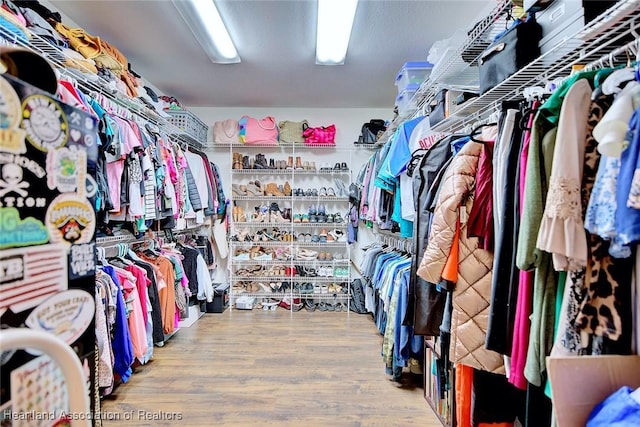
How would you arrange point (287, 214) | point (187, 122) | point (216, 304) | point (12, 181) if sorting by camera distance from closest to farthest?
1. point (12, 181)
2. point (187, 122)
3. point (216, 304)
4. point (287, 214)

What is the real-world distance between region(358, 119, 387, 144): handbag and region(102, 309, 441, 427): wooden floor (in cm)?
226

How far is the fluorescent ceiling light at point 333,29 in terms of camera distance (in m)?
2.10

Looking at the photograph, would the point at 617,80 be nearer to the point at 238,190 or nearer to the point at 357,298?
the point at 357,298

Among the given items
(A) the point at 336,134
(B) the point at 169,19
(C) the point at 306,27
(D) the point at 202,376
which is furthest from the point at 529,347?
(A) the point at 336,134

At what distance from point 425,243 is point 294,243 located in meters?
2.77

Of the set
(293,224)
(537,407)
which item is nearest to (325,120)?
(293,224)

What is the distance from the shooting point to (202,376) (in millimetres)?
2455

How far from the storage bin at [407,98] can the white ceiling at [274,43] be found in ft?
1.31

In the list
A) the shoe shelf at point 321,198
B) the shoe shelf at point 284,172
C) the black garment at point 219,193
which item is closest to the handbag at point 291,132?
the shoe shelf at point 284,172

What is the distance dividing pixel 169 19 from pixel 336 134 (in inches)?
98.1

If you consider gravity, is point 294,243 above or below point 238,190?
below

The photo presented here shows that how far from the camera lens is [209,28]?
7.89 feet

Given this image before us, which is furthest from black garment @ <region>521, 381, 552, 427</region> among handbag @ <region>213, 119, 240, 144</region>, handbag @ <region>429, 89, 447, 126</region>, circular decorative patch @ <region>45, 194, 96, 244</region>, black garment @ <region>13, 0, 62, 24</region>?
handbag @ <region>213, 119, 240, 144</region>

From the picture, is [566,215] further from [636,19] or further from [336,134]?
[336,134]
